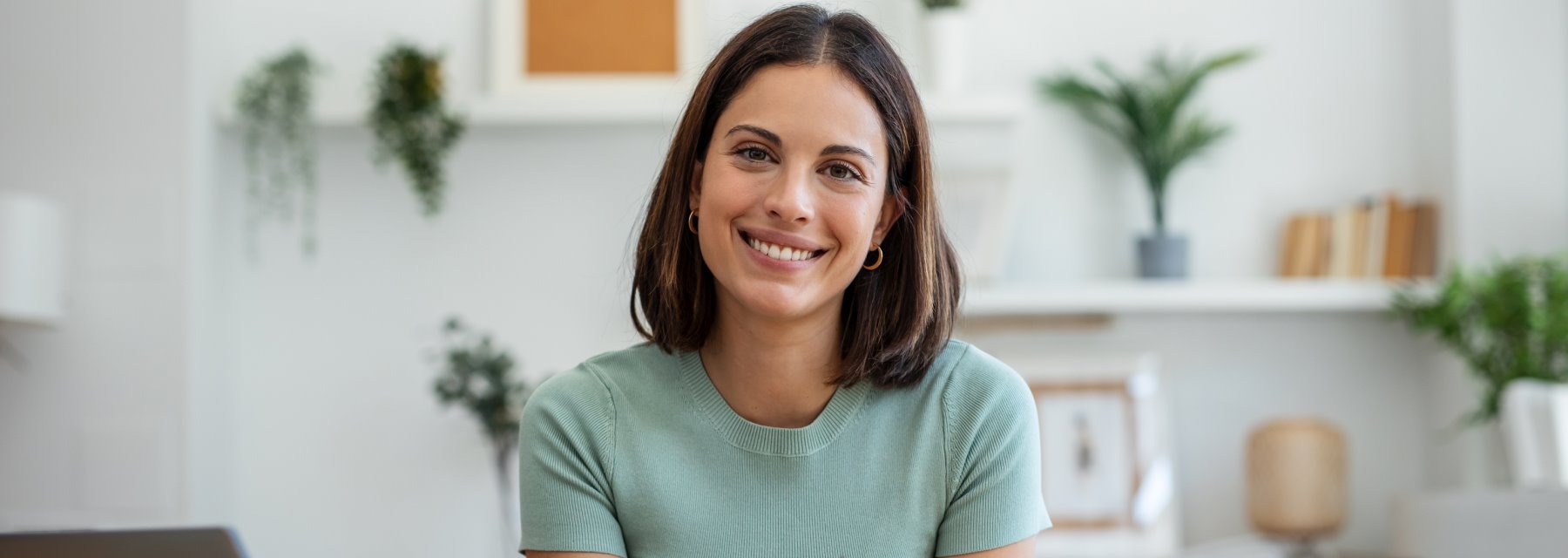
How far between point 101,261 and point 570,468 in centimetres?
273

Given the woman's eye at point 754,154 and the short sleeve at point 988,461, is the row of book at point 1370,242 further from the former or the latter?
the woman's eye at point 754,154

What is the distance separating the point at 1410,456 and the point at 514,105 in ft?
8.69

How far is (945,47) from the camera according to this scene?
3.75m

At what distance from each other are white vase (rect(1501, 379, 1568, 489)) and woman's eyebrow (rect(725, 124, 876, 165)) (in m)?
2.09

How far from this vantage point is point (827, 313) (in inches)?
55.9

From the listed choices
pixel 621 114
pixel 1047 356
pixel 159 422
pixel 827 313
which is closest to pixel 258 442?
pixel 159 422

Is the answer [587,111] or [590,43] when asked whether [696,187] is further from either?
[590,43]

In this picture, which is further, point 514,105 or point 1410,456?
point 1410,456

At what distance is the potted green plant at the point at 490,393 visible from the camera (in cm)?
355

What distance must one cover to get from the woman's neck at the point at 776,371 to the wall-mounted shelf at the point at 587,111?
2323 mm

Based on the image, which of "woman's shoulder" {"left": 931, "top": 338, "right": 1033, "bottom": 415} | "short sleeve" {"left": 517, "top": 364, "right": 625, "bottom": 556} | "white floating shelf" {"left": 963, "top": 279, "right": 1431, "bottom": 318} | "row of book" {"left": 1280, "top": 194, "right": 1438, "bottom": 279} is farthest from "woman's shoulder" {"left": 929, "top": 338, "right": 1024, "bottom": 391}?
"row of book" {"left": 1280, "top": 194, "right": 1438, "bottom": 279}

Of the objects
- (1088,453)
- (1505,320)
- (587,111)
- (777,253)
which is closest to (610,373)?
(777,253)

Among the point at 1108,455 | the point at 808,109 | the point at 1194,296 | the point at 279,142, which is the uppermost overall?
the point at 279,142

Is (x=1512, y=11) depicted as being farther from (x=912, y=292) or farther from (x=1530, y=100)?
(x=912, y=292)
